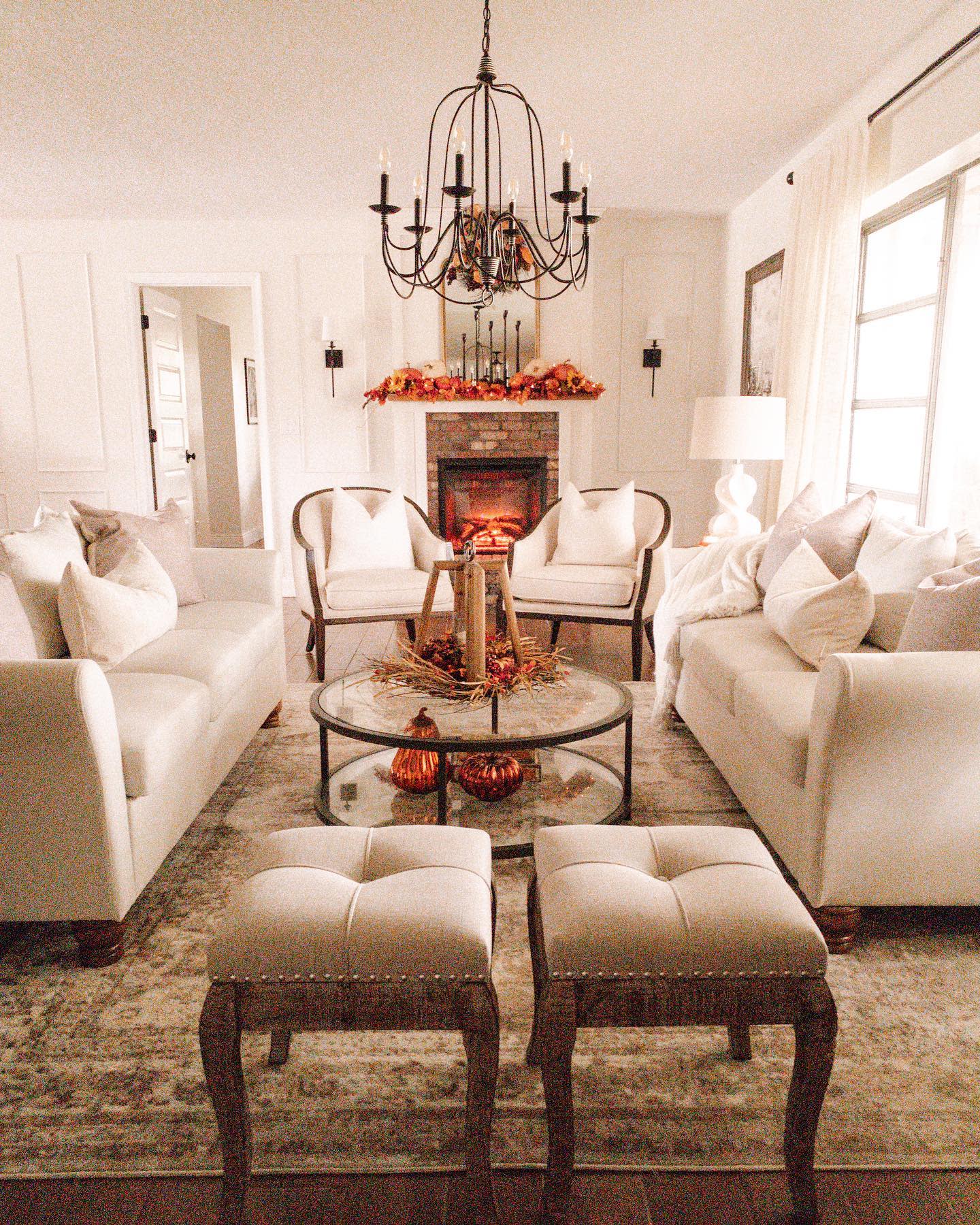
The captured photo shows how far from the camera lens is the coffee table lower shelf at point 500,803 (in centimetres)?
261

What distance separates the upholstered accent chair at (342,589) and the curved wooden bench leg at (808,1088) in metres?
3.04

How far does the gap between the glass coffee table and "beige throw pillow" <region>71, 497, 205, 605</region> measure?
0.99 m

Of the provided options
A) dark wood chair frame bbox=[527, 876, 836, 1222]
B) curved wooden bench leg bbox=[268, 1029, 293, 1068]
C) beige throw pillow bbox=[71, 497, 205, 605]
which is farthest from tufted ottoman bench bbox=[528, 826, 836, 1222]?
beige throw pillow bbox=[71, 497, 205, 605]

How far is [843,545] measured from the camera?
10.1 ft

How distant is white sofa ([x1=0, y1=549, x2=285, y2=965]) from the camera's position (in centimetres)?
187

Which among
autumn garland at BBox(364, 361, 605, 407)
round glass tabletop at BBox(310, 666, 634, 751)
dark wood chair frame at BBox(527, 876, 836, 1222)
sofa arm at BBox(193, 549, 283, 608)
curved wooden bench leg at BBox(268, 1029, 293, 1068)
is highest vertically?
autumn garland at BBox(364, 361, 605, 407)

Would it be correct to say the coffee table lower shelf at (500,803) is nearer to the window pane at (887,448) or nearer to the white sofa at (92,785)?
the white sofa at (92,785)

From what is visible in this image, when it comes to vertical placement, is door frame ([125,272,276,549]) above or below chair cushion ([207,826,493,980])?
above

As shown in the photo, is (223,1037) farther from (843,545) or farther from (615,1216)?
(843,545)

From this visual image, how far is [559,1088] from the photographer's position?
51.6 inches

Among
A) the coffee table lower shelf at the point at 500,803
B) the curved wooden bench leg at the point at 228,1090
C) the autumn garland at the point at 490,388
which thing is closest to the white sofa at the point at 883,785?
the coffee table lower shelf at the point at 500,803

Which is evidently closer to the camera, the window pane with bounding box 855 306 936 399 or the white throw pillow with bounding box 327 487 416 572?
the window pane with bounding box 855 306 936 399

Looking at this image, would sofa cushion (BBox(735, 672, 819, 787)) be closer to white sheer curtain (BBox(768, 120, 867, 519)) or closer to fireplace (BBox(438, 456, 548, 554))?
white sheer curtain (BBox(768, 120, 867, 519))

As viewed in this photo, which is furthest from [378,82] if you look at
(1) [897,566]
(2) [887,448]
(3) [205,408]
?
(3) [205,408]
